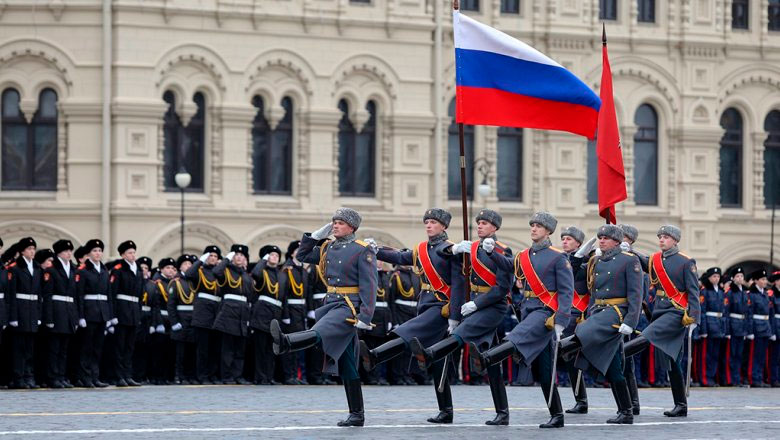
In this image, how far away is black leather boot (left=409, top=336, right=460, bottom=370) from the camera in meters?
16.9

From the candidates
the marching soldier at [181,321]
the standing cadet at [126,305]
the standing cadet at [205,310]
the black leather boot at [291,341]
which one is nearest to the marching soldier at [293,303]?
the standing cadet at [205,310]

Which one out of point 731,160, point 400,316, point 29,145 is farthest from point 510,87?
point 731,160

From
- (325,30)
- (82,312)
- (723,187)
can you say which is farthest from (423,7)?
(82,312)

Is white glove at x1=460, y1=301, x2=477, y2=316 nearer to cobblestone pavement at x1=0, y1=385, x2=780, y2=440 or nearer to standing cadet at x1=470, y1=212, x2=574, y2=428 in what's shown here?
standing cadet at x1=470, y1=212, x2=574, y2=428

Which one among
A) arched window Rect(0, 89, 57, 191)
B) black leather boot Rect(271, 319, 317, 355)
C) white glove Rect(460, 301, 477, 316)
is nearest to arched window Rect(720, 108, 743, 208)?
arched window Rect(0, 89, 57, 191)

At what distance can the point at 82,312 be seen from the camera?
22859mm

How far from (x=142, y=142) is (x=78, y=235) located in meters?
2.07

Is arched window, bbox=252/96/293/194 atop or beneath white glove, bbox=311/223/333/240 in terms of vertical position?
atop

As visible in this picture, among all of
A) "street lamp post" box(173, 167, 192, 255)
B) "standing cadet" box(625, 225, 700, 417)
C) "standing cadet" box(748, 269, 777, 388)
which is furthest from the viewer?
"street lamp post" box(173, 167, 192, 255)

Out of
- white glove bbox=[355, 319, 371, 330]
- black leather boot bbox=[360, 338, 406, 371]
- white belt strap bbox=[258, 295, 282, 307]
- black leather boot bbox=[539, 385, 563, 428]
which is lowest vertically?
black leather boot bbox=[539, 385, 563, 428]

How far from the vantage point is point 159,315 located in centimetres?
2502

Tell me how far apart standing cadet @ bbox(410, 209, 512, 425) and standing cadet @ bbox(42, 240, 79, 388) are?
669cm

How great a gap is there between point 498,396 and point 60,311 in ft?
23.0

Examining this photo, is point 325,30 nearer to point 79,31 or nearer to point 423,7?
point 423,7
